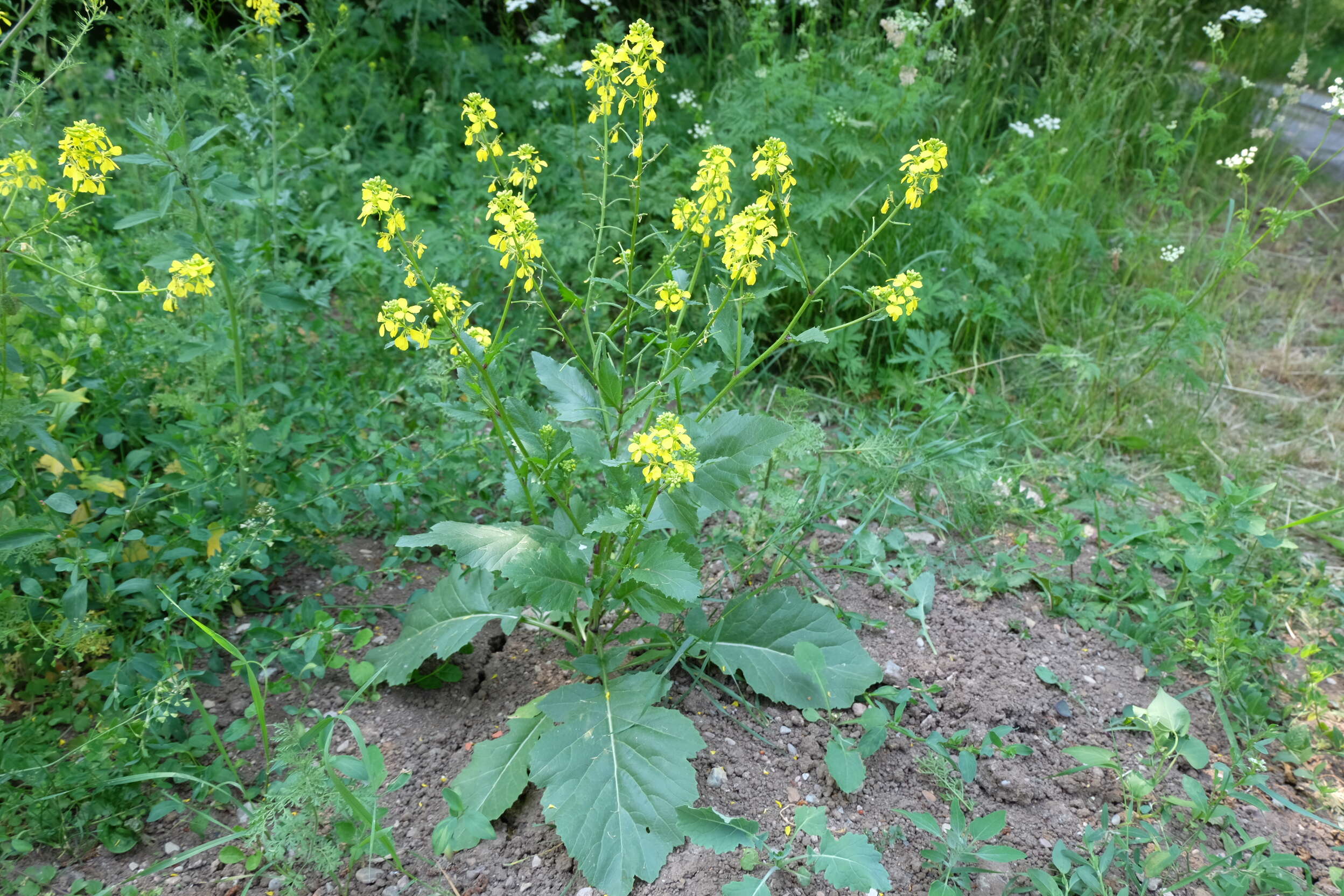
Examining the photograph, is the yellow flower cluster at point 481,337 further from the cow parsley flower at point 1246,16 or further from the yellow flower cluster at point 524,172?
the cow parsley flower at point 1246,16

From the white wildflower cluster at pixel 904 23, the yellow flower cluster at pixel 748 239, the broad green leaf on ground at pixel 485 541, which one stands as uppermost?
the white wildflower cluster at pixel 904 23

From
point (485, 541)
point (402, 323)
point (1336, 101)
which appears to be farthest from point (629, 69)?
point (1336, 101)

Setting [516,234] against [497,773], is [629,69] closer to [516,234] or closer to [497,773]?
[516,234]

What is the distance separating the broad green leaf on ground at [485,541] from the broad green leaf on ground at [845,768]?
77cm

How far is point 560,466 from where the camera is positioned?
1.91m

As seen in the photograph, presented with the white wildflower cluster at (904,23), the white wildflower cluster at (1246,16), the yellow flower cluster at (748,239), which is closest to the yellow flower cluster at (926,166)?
the yellow flower cluster at (748,239)

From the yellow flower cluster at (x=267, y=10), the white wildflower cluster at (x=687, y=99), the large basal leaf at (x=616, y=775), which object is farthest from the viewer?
the white wildflower cluster at (x=687, y=99)

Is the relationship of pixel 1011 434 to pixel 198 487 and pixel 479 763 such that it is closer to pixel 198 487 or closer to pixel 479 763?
pixel 479 763

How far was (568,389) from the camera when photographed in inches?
78.7

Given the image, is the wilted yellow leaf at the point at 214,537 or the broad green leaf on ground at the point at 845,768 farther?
the wilted yellow leaf at the point at 214,537

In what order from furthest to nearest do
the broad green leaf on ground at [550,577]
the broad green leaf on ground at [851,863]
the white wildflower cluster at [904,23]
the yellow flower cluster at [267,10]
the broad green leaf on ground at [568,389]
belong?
1. the white wildflower cluster at [904,23]
2. the yellow flower cluster at [267,10]
3. the broad green leaf on ground at [568,389]
4. the broad green leaf on ground at [550,577]
5. the broad green leaf on ground at [851,863]

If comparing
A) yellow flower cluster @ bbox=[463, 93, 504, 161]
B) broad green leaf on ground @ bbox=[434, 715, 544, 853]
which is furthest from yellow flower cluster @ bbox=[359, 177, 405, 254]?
broad green leaf on ground @ bbox=[434, 715, 544, 853]

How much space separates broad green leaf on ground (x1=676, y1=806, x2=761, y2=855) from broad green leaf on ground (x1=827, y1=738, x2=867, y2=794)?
0.24m

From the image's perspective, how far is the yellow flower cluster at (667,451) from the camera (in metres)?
1.52
